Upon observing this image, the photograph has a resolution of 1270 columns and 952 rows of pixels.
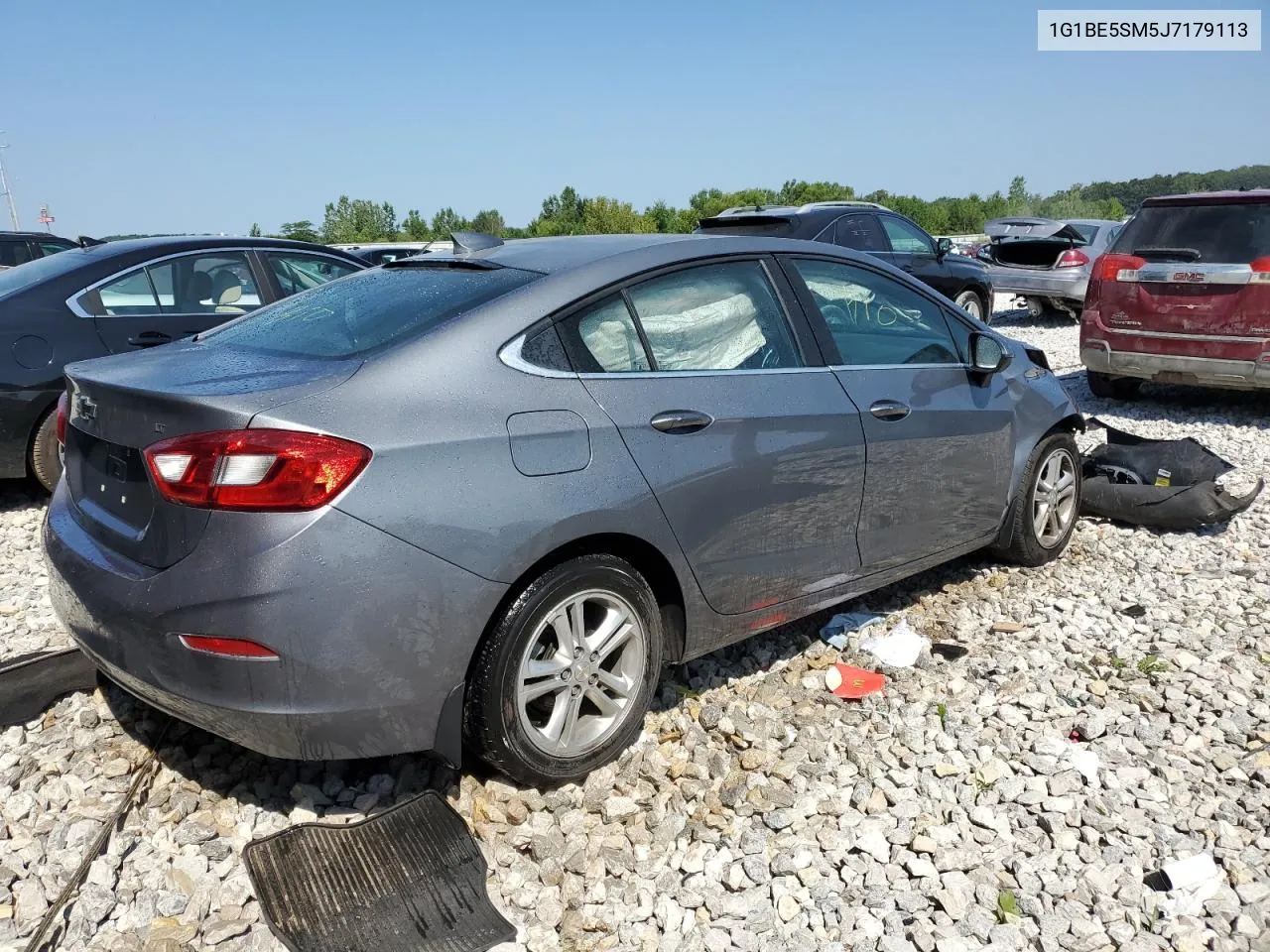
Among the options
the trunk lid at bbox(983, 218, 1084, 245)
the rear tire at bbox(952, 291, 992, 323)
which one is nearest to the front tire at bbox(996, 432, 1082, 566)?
the rear tire at bbox(952, 291, 992, 323)

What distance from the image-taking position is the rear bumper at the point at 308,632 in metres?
2.51

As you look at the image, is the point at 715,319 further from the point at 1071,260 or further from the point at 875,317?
the point at 1071,260

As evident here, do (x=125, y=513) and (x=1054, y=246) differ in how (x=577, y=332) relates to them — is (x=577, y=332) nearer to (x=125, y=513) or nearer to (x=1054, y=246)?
(x=125, y=513)

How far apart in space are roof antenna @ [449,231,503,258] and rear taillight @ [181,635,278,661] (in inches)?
66.5

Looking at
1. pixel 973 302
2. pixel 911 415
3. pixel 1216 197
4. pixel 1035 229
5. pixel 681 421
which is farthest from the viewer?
pixel 1035 229

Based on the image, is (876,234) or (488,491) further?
(876,234)

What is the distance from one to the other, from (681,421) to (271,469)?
124 cm

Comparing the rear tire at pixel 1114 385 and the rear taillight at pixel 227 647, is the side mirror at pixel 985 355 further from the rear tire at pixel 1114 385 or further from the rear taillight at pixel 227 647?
the rear tire at pixel 1114 385

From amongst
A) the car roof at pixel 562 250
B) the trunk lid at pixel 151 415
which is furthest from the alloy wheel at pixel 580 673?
the car roof at pixel 562 250

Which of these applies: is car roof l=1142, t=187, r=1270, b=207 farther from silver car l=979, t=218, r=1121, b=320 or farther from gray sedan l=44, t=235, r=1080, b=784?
silver car l=979, t=218, r=1121, b=320

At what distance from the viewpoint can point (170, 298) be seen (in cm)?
657

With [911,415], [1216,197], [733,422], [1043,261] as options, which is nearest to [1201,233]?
[1216,197]

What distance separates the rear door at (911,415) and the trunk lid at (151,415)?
6.36 feet

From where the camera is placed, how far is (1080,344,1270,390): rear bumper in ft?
25.9
